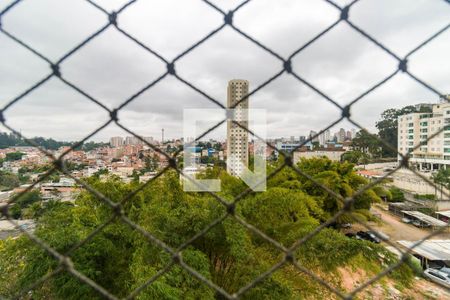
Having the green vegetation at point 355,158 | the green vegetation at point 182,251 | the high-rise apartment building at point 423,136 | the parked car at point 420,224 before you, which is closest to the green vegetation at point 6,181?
the green vegetation at point 182,251

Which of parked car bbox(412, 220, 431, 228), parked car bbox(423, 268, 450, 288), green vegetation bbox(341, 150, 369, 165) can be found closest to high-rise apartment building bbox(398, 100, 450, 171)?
green vegetation bbox(341, 150, 369, 165)

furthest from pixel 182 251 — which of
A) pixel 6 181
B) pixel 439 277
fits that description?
pixel 439 277

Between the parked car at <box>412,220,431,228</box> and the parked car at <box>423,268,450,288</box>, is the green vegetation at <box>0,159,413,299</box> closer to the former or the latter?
the parked car at <box>423,268,450,288</box>

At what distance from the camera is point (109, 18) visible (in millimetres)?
621

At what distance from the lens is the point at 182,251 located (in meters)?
2.45

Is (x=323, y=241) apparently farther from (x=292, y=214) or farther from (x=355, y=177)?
(x=355, y=177)

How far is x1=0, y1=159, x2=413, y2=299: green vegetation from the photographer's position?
2574 mm

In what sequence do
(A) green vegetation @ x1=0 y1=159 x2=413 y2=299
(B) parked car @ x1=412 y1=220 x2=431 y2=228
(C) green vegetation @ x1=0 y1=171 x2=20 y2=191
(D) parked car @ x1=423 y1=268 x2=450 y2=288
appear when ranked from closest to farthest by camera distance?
1. (A) green vegetation @ x1=0 y1=159 x2=413 y2=299
2. (C) green vegetation @ x1=0 y1=171 x2=20 y2=191
3. (D) parked car @ x1=423 y1=268 x2=450 y2=288
4. (B) parked car @ x1=412 y1=220 x2=431 y2=228

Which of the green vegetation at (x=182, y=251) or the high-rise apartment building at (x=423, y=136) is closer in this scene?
the green vegetation at (x=182, y=251)

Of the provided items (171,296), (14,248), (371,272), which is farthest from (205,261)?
(14,248)

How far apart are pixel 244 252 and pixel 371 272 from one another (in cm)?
148

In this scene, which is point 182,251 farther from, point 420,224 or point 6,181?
point 420,224

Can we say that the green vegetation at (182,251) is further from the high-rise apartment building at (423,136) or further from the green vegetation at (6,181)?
the high-rise apartment building at (423,136)

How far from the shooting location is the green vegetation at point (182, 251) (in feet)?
8.45
